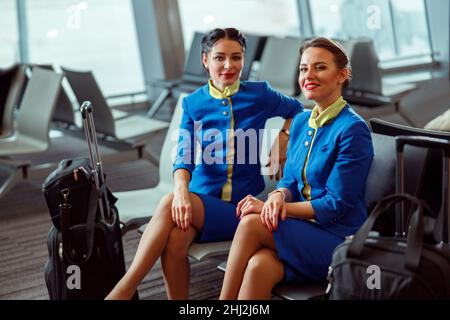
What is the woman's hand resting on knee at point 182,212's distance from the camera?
8.55ft

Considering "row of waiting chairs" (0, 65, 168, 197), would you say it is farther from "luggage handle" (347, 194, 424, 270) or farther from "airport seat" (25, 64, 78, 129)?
"luggage handle" (347, 194, 424, 270)

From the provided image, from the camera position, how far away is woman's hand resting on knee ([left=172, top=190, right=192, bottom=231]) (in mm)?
2607

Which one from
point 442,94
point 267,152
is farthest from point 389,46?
point 267,152

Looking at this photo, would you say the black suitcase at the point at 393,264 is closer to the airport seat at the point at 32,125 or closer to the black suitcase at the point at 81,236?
the black suitcase at the point at 81,236

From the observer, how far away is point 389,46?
898cm

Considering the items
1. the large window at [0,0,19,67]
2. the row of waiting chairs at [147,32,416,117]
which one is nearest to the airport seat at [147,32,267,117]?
the row of waiting chairs at [147,32,416,117]

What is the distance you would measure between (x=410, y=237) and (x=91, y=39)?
5778 mm

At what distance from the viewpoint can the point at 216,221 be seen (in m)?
2.70

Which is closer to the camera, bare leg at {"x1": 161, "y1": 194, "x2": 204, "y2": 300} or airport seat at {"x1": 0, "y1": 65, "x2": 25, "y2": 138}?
bare leg at {"x1": 161, "y1": 194, "x2": 204, "y2": 300}

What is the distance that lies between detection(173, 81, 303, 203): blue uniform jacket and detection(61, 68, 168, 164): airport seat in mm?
1901

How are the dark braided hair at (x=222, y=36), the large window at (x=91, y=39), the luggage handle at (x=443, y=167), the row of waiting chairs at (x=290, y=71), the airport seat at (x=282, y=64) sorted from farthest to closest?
the large window at (x=91, y=39) → the airport seat at (x=282, y=64) → the row of waiting chairs at (x=290, y=71) → the dark braided hair at (x=222, y=36) → the luggage handle at (x=443, y=167)

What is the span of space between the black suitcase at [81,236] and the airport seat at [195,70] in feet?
11.2

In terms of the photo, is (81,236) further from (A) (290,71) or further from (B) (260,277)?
(A) (290,71)
